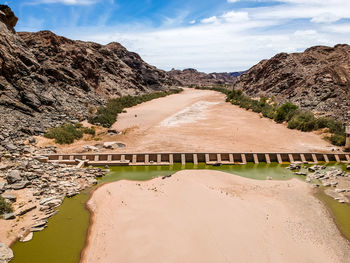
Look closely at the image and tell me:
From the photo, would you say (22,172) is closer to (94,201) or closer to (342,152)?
(94,201)

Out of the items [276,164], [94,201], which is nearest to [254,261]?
[94,201]

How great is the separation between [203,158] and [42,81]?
22.6 metres

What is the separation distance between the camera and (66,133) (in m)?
23.1

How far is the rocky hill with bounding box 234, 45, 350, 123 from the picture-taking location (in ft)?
114

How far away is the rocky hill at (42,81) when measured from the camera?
23.6 meters

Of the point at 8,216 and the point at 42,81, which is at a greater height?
the point at 42,81

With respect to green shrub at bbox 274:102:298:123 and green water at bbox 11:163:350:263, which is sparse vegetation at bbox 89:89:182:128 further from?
green shrub at bbox 274:102:298:123

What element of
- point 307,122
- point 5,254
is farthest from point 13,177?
point 307,122

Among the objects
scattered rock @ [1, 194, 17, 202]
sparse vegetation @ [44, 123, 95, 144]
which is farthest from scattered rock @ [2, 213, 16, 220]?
sparse vegetation @ [44, 123, 95, 144]

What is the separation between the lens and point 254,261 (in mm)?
8070

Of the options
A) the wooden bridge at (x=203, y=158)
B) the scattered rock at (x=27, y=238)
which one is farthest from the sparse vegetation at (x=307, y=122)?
the scattered rock at (x=27, y=238)

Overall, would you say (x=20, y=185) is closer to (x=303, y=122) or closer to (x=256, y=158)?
(x=256, y=158)

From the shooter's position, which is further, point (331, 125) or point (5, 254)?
point (331, 125)

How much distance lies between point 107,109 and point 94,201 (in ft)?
79.2
